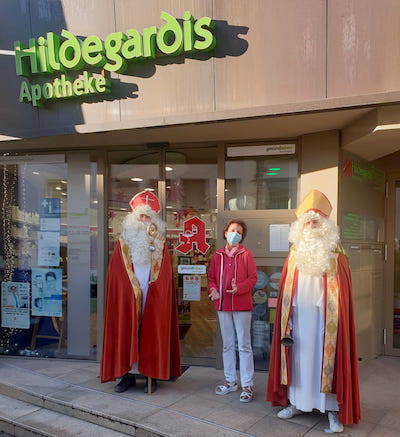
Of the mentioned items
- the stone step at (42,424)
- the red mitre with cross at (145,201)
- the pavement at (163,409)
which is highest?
the red mitre with cross at (145,201)

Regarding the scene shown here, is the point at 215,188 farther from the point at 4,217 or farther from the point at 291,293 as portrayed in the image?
the point at 4,217

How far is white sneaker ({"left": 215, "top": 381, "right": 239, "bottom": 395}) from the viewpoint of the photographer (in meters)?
4.39

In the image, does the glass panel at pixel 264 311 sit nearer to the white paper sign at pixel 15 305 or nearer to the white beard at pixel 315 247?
the white beard at pixel 315 247

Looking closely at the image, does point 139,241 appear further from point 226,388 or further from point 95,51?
point 95,51

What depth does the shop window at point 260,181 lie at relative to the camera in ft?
17.3

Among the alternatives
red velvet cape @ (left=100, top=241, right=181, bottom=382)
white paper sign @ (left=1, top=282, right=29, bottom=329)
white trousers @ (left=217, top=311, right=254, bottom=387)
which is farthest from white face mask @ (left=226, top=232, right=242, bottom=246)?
white paper sign @ (left=1, top=282, right=29, bottom=329)

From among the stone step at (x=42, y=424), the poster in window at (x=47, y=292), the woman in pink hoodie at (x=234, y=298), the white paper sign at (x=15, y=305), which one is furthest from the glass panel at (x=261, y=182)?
the white paper sign at (x=15, y=305)

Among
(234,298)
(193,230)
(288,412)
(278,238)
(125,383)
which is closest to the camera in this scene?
(288,412)

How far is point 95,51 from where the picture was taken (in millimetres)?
4949

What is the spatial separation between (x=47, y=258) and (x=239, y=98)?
3648 millimetres

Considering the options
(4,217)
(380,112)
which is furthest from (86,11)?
(380,112)

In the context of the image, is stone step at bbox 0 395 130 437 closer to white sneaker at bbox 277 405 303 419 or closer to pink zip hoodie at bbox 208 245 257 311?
white sneaker at bbox 277 405 303 419

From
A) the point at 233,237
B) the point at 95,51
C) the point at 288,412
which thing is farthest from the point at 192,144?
the point at 288,412

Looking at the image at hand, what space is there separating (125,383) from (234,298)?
155 cm
